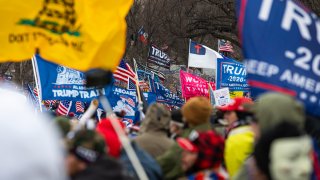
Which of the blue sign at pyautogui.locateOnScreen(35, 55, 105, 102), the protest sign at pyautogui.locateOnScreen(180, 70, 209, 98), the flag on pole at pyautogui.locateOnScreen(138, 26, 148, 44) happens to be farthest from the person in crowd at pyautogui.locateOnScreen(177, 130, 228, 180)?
the flag on pole at pyautogui.locateOnScreen(138, 26, 148, 44)

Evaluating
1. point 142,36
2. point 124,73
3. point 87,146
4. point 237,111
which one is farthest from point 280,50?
point 142,36

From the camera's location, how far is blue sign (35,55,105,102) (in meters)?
8.88

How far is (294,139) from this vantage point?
2.88 meters

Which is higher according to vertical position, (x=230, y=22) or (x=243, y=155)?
(x=230, y=22)

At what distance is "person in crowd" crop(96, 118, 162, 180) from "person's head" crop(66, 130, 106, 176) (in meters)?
0.72

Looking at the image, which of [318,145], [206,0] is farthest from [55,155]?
[206,0]

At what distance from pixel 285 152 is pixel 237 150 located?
153cm

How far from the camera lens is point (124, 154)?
12.3ft

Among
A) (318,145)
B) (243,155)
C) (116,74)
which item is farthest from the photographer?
(116,74)

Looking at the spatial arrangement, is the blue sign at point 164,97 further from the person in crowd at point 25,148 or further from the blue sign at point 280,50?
the person in crowd at point 25,148

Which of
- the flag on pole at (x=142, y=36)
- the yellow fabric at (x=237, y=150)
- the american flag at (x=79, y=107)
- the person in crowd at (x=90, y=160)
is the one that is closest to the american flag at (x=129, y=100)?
the american flag at (x=79, y=107)

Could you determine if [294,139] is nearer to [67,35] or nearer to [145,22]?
[67,35]

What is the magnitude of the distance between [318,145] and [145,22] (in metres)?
28.6

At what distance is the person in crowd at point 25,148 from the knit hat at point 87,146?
1.20m
